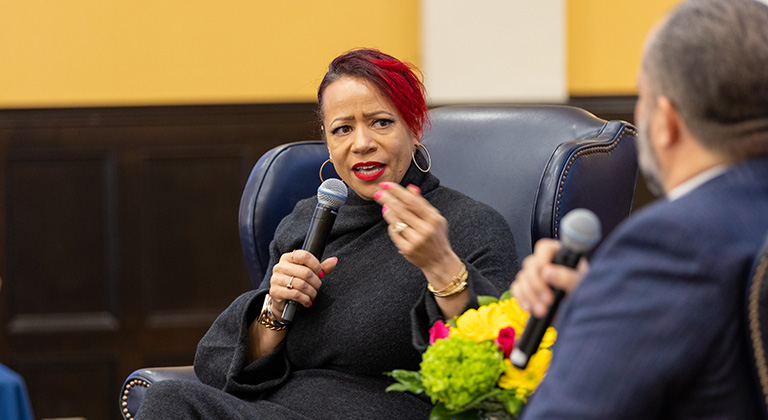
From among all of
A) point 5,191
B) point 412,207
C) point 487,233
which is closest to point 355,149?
point 487,233

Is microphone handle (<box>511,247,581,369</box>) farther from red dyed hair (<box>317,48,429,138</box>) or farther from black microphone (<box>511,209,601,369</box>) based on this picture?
red dyed hair (<box>317,48,429,138</box>)

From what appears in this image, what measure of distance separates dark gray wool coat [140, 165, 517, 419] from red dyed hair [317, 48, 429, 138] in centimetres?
12

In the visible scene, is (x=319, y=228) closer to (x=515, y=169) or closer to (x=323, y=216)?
(x=323, y=216)

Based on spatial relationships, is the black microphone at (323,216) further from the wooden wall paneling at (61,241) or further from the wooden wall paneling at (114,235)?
the wooden wall paneling at (61,241)

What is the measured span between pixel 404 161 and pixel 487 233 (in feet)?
0.80

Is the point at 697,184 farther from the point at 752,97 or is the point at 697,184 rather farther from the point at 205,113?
the point at 205,113

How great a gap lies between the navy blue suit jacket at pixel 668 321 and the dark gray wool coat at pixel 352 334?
2.31 ft

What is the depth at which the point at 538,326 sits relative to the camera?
3.15ft

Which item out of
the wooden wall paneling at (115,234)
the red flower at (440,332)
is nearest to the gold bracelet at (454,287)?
the red flower at (440,332)

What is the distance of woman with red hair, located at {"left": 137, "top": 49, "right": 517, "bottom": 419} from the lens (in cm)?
163

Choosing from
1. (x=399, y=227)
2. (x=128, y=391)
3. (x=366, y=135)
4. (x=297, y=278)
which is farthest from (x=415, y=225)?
(x=128, y=391)

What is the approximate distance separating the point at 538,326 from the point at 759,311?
233 mm

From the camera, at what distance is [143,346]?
367 cm

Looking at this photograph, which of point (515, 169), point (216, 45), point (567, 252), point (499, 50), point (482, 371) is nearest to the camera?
point (567, 252)
